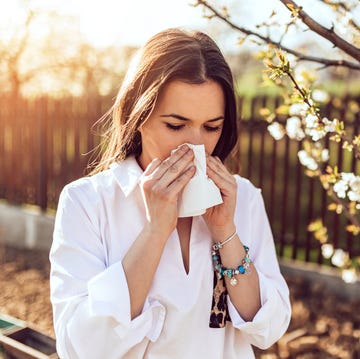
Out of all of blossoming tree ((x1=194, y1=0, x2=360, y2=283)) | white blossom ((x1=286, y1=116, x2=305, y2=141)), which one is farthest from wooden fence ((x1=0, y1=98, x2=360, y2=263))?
blossoming tree ((x1=194, y1=0, x2=360, y2=283))

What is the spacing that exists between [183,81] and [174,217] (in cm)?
45

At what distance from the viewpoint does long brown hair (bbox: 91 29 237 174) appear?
1.79m

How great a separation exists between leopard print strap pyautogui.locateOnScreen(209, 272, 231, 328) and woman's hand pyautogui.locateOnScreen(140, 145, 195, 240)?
11.8 inches

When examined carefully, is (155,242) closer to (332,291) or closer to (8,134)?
(332,291)

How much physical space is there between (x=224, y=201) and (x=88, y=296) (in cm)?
54

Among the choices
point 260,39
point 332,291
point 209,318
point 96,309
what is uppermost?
point 260,39

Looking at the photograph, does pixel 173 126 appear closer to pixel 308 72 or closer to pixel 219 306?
pixel 219 306

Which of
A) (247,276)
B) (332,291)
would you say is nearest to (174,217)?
(247,276)

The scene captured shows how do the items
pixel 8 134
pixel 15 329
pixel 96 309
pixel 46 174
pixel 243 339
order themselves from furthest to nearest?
pixel 8 134
pixel 46 174
pixel 15 329
pixel 243 339
pixel 96 309

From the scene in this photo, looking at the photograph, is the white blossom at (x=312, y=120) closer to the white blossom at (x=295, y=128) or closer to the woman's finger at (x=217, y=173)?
the woman's finger at (x=217, y=173)

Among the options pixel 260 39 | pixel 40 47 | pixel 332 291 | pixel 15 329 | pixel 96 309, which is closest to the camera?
pixel 96 309

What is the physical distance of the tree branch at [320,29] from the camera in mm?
1691

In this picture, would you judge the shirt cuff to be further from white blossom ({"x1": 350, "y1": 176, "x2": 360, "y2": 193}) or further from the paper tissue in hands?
white blossom ({"x1": 350, "y1": 176, "x2": 360, "y2": 193})

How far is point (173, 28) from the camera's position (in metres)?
1.97
